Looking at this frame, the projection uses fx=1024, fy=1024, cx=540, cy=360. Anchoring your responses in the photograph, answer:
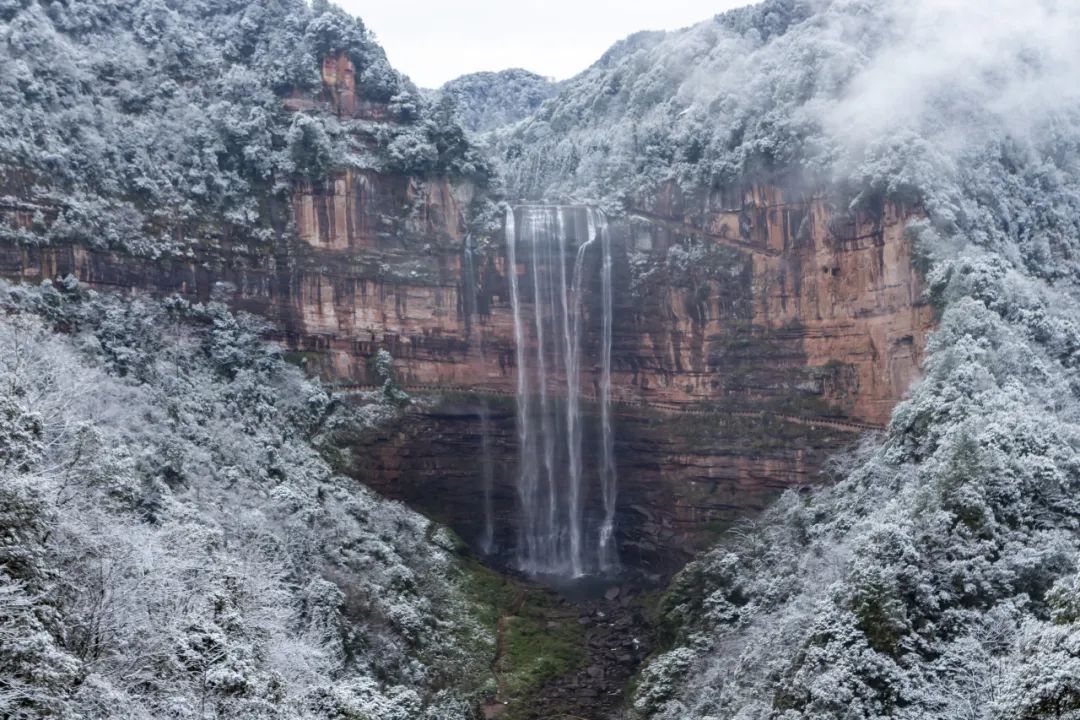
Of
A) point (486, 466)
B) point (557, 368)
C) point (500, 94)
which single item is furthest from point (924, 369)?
point (500, 94)

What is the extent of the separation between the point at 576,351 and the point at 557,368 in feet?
3.09

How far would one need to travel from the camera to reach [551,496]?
3747 centimetres

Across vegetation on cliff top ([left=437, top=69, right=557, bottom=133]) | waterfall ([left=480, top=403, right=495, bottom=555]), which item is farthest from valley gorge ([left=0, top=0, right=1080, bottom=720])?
vegetation on cliff top ([left=437, top=69, right=557, bottom=133])

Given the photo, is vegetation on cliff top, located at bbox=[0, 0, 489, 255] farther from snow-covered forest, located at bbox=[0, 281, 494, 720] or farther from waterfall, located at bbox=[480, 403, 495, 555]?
waterfall, located at bbox=[480, 403, 495, 555]

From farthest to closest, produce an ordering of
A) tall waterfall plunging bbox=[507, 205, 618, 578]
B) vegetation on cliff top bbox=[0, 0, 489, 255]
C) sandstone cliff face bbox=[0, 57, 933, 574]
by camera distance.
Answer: tall waterfall plunging bbox=[507, 205, 618, 578] < sandstone cliff face bbox=[0, 57, 933, 574] < vegetation on cliff top bbox=[0, 0, 489, 255]

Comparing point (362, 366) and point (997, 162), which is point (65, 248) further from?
point (997, 162)

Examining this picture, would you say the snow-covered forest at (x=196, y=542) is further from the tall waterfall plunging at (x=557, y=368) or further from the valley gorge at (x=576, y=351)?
the tall waterfall plunging at (x=557, y=368)

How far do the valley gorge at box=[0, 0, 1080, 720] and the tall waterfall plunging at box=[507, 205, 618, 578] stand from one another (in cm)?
12

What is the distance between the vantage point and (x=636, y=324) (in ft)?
123

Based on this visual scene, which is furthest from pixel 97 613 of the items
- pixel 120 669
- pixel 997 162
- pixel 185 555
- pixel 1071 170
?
pixel 1071 170

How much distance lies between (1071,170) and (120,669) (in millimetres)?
32621

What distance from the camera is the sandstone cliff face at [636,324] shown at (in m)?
33.4

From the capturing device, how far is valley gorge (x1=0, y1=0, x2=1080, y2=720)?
21078mm

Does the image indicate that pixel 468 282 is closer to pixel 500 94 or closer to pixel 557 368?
pixel 557 368
